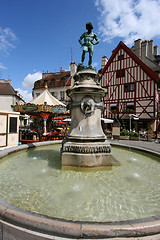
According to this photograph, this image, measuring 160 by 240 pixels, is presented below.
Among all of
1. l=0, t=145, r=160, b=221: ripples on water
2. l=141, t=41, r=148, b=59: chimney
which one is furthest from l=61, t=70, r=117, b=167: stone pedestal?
l=141, t=41, r=148, b=59: chimney

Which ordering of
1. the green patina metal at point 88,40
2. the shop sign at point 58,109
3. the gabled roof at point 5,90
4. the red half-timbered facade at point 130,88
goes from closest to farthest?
1. the green patina metal at point 88,40
2. the shop sign at point 58,109
3. the red half-timbered facade at point 130,88
4. the gabled roof at point 5,90

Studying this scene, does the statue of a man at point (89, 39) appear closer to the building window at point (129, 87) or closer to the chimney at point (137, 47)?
the building window at point (129, 87)

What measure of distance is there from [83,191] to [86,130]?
194 centimetres

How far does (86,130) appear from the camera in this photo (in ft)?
13.7

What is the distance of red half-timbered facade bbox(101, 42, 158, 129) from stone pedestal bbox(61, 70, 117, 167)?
1390cm

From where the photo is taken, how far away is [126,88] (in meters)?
20.6

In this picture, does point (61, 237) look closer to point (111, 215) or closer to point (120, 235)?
point (120, 235)

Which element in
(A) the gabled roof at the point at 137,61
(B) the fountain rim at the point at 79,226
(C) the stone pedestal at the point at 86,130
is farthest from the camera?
(A) the gabled roof at the point at 137,61

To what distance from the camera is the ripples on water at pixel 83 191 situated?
6.49ft

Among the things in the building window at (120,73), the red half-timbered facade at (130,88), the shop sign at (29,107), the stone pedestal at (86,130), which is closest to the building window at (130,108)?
the red half-timbered facade at (130,88)

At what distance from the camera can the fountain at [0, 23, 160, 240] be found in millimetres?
1461

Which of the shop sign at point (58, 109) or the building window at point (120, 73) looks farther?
the building window at point (120, 73)

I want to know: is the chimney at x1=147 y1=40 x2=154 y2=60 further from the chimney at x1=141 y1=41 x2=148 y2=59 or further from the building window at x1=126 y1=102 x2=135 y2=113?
the building window at x1=126 y1=102 x2=135 y2=113

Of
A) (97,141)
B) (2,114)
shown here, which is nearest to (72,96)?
(97,141)
